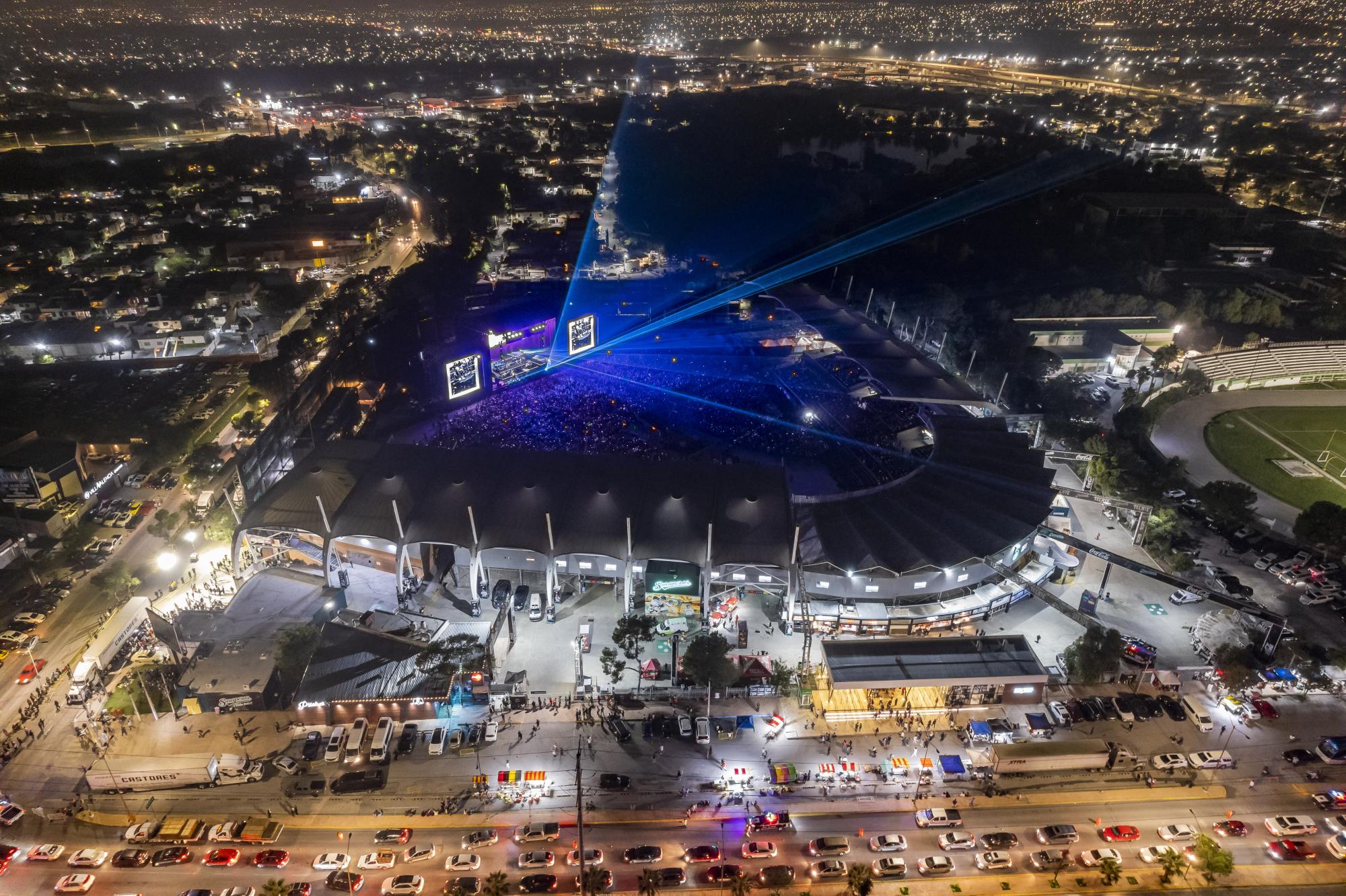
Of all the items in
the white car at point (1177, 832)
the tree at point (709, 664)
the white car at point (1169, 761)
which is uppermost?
the tree at point (709, 664)

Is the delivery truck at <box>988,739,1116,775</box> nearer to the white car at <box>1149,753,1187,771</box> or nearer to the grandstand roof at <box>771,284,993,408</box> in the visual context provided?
the white car at <box>1149,753,1187,771</box>

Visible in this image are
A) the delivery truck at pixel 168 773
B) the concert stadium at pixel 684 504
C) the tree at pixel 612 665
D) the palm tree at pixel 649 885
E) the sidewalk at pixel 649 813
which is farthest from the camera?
the concert stadium at pixel 684 504

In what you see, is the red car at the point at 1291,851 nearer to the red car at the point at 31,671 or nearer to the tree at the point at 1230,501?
the tree at the point at 1230,501

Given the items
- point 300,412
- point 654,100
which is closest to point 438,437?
point 300,412

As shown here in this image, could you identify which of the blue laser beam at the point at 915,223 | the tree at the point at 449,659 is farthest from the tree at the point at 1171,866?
the blue laser beam at the point at 915,223

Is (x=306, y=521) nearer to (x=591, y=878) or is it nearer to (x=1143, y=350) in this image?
(x=591, y=878)

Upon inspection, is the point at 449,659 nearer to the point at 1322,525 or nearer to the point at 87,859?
the point at 87,859

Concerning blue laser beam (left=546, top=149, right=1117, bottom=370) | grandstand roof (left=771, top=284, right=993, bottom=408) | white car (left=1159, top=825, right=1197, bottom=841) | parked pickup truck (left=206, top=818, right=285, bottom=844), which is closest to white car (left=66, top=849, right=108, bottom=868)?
parked pickup truck (left=206, top=818, right=285, bottom=844)
